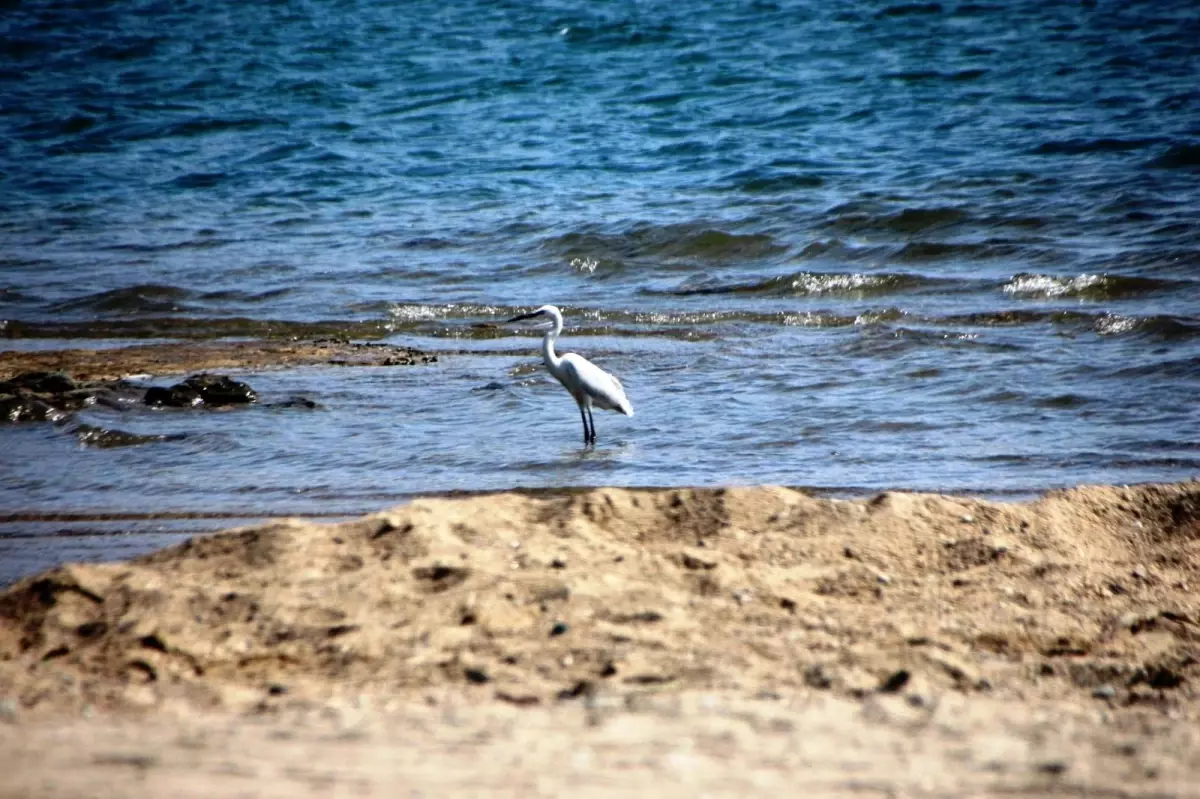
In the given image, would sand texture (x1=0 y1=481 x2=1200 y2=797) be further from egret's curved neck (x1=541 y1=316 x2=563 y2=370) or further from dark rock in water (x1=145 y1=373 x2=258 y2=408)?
dark rock in water (x1=145 y1=373 x2=258 y2=408)

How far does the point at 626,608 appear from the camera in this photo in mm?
3807

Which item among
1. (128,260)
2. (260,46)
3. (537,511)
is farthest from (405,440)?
(260,46)

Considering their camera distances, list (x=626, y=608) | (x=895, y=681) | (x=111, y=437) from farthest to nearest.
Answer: (x=111, y=437) < (x=626, y=608) < (x=895, y=681)

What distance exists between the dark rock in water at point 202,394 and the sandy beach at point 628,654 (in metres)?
3.89

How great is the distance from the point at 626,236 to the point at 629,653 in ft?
36.0

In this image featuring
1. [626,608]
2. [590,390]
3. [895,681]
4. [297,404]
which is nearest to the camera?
[895,681]

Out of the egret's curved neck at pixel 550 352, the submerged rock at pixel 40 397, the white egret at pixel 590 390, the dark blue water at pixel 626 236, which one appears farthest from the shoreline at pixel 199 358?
the white egret at pixel 590 390

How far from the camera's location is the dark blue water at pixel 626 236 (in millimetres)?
7105

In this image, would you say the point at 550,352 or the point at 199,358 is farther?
the point at 199,358

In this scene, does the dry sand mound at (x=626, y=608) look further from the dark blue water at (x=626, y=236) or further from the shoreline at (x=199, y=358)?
the shoreline at (x=199, y=358)

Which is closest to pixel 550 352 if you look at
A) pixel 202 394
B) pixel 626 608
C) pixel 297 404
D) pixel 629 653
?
pixel 297 404

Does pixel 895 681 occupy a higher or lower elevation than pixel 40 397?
higher

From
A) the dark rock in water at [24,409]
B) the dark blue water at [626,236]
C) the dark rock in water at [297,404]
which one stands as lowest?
the dark blue water at [626,236]

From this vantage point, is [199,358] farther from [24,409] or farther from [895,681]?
[895,681]
